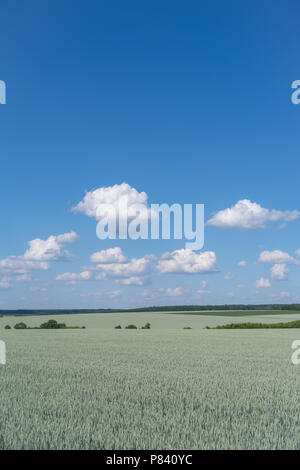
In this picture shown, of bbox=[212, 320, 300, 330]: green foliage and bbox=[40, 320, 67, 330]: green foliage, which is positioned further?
bbox=[212, 320, 300, 330]: green foliage

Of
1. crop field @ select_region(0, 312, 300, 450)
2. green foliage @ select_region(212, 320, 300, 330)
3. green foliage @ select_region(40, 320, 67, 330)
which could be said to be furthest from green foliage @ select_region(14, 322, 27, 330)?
crop field @ select_region(0, 312, 300, 450)

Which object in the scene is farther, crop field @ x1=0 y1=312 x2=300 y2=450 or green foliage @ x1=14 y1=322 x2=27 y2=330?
green foliage @ x1=14 y1=322 x2=27 y2=330

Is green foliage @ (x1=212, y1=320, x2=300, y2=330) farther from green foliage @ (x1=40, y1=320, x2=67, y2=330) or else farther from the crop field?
the crop field

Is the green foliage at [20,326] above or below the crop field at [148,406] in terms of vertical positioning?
below

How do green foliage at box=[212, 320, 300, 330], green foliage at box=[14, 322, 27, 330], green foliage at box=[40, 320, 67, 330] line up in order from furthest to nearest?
green foliage at box=[212, 320, 300, 330] < green foliage at box=[40, 320, 67, 330] < green foliage at box=[14, 322, 27, 330]

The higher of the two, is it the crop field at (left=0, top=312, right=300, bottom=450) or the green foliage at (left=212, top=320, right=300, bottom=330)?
the crop field at (left=0, top=312, right=300, bottom=450)

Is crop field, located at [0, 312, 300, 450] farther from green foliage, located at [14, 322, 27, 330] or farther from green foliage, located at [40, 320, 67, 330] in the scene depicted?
green foliage, located at [14, 322, 27, 330]

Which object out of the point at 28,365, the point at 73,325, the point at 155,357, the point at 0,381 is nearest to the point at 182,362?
the point at 155,357

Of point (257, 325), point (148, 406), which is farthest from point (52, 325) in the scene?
point (148, 406)

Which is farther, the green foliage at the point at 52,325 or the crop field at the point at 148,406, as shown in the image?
the green foliage at the point at 52,325

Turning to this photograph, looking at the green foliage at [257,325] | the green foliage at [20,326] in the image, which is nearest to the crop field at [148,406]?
the green foliage at [257,325]

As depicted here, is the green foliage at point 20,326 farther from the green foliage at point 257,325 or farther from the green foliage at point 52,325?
the green foliage at point 257,325

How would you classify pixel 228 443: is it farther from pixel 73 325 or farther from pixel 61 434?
pixel 73 325

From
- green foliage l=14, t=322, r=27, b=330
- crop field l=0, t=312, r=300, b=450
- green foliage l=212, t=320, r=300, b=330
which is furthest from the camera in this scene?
green foliage l=212, t=320, r=300, b=330
